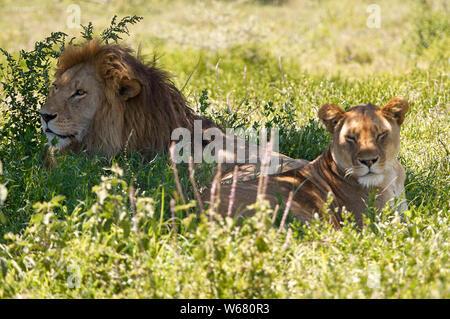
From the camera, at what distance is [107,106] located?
4.98 metres

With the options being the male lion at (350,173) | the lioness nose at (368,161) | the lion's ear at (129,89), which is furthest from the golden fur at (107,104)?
the lioness nose at (368,161)

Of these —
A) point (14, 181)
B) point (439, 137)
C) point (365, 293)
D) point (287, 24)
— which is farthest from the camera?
point (287, 24)

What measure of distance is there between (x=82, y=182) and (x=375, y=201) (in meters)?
1.94

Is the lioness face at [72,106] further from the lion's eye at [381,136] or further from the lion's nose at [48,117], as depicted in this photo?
the lion's eye at [381,136]

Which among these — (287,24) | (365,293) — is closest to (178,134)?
(365,293)

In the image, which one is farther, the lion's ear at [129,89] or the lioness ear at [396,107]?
the lion's ear at [129,89]

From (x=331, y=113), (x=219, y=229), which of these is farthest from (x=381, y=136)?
(x=219, y=229)

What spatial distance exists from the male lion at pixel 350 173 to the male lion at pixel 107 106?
533mm

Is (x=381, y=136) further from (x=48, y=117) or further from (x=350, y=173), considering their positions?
(x=48, y=117)

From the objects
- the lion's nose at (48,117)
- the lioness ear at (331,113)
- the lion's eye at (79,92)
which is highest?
the lion's eye at (79,92)

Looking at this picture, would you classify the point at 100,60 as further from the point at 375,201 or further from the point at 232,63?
the point at 232,63

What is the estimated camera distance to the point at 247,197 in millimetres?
4266

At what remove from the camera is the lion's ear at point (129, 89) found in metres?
4.93

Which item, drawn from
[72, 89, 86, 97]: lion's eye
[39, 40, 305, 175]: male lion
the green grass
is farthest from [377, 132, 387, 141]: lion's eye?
[72, 89, 86, 97]: lion's eye
